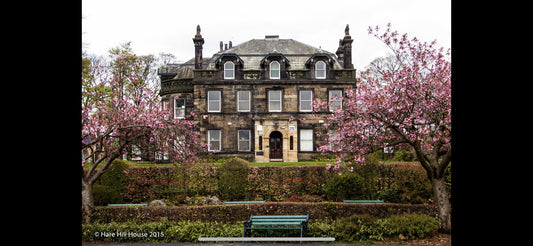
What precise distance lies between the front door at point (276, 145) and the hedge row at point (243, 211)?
18139 millimetres

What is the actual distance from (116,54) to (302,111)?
1879cm

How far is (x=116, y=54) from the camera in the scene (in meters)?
36.6

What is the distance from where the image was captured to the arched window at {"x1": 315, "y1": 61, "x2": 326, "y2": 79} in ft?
106

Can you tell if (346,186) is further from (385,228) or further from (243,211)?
(243,211)

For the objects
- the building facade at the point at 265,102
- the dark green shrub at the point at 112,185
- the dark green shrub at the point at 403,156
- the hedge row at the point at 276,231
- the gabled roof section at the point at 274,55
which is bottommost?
the hedge row at the point at 276,231

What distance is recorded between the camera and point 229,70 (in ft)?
106

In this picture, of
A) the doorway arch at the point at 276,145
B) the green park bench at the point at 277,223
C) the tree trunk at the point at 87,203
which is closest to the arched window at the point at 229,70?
the doorway arch at the point at 276,145

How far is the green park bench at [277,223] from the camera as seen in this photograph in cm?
1225

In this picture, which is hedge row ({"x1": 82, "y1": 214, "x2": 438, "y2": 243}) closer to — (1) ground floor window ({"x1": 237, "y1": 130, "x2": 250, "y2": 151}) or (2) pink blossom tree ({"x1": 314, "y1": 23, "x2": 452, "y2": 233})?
(2) pink blossom tree ({"x1": 314, "y1": 23, "x2": 452, "y2": 233})

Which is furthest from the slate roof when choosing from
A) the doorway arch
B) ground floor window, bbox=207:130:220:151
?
the doorway arch

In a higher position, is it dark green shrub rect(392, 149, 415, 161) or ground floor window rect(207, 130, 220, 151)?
ground floor window rect(207, 130, 220, 151)

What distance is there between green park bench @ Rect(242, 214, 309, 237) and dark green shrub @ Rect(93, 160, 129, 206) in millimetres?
7674

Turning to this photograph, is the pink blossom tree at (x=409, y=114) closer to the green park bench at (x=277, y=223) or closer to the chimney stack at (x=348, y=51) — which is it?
the green park bench at (x=277, y=223)
